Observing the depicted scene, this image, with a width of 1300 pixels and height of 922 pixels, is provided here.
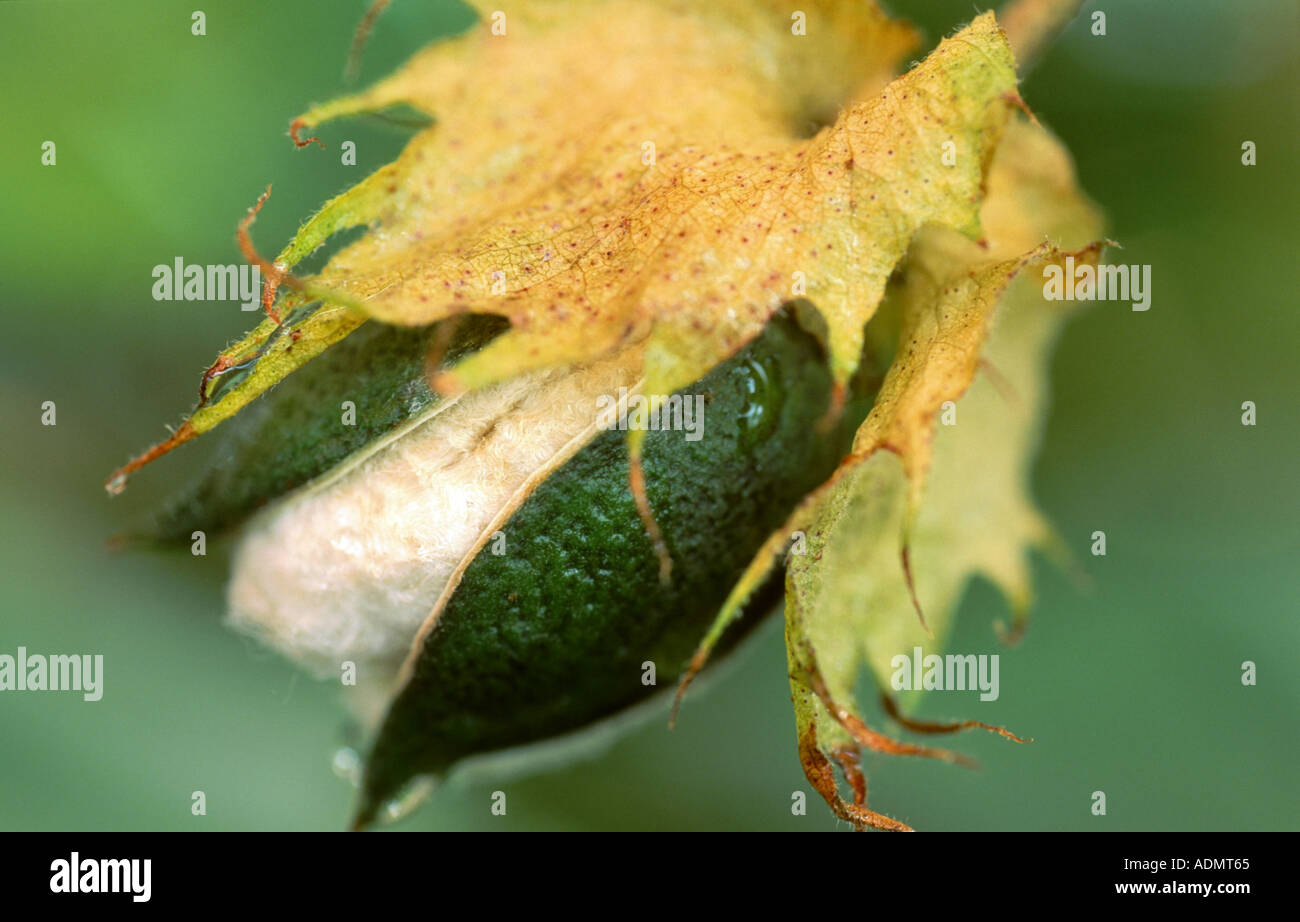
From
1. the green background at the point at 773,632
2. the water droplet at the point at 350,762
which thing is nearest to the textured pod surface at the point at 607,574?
the water droplet at the point at 350,762

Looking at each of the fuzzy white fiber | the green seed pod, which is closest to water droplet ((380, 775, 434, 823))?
the green seed pod

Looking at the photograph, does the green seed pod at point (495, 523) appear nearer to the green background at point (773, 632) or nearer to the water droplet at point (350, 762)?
the water droplet at point (350, 762)

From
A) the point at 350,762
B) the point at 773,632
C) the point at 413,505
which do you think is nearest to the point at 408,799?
the point at 350,762

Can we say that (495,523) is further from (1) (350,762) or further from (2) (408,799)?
(1) (350,762)

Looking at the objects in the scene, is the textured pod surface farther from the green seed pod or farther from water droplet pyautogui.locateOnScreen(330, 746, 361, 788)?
water droplet pyautogui.locateOnScreen(330, 746, 361, 788)

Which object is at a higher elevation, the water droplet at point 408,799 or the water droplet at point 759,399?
the water droplet at point 759,399
